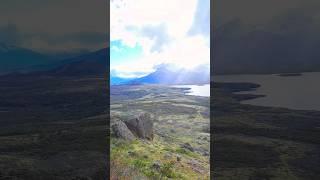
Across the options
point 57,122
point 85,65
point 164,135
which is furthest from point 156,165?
point 85,65

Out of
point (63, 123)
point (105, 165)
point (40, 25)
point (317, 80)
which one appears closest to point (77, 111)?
point (63, 123)

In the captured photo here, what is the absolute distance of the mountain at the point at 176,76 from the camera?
7.76 meters

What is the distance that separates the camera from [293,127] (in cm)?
649

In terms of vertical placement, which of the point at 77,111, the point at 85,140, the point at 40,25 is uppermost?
the point at 40,25

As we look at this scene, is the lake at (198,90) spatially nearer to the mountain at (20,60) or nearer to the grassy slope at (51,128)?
the grassy slope at (51,128)

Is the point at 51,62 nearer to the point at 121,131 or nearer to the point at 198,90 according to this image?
the point at 121,131

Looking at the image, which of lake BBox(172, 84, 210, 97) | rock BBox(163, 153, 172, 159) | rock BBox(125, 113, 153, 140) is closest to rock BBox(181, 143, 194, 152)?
rock BBox(163, 153, 172, 159)

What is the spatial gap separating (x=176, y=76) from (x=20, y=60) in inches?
103

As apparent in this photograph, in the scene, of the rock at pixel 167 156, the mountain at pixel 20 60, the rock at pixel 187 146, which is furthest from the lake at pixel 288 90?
the mountain at pixel 20 60

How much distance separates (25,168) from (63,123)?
88 centimetres

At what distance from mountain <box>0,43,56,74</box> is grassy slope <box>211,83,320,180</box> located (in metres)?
2.73

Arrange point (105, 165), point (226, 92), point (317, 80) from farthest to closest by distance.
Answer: point (105, 165) → point (226, 92) → point (317, 80)

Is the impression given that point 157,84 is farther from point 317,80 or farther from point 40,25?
point 317,80

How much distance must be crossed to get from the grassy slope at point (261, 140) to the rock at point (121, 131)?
1.86 m
